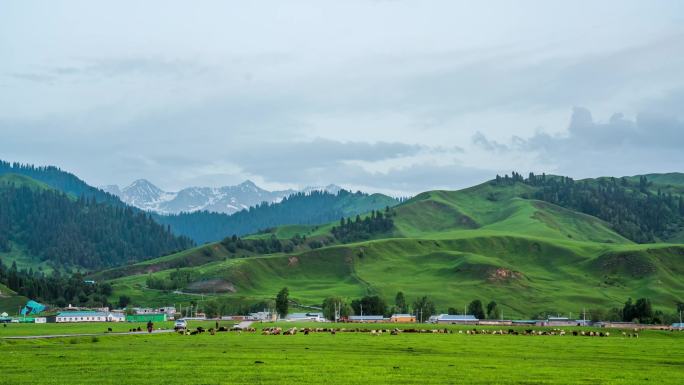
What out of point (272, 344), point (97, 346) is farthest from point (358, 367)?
point (97, 346)

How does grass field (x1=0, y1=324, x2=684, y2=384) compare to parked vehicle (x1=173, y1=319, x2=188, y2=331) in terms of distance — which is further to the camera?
parked vehicle (x1=173, y1=319, x2=188, y2=331)

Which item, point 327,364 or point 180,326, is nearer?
point 327,364

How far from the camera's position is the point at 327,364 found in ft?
210

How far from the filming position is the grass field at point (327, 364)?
54.3 metres

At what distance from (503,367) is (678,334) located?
9850 cm

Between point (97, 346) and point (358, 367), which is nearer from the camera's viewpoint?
point (358, 367)

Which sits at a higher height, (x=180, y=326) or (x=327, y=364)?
(x=180, y=326)

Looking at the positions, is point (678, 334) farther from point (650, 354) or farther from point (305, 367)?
point (305, 367)

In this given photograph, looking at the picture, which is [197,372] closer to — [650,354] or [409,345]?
[409,345]

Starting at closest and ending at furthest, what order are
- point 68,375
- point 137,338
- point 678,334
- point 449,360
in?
1. point 68,375
2. point 449,360
3. point 137,338
4. point 678,334

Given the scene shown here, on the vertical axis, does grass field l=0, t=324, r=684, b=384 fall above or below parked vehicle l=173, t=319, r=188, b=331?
below

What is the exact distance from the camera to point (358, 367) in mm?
61875

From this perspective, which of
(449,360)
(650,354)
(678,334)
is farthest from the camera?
(678,334)

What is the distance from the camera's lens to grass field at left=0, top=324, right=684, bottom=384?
54.3 metres
